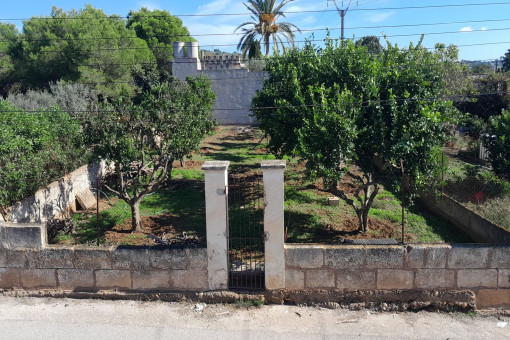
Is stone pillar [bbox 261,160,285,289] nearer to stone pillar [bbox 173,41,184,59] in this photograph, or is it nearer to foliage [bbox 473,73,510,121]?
foliage [bbox 473,73,510,121]

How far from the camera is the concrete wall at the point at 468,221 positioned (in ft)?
26.6

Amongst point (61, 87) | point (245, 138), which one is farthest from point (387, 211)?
point (61, 87)

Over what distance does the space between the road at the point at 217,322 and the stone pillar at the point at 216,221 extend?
514 millimetres

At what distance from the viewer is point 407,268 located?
588cm

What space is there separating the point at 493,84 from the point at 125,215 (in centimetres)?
2125

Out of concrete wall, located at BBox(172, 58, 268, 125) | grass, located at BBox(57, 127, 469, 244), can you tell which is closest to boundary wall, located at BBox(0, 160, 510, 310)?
grass, located at BBox(57, 127, 469, 244)

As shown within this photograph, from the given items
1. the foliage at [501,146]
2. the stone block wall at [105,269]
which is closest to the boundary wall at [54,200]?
the stone block wall at [105,269]

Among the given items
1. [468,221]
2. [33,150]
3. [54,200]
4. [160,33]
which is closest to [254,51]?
[160,33]

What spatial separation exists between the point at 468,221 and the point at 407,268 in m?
4.54

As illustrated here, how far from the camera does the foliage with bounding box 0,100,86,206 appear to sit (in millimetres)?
9062

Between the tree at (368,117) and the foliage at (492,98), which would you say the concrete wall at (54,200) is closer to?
the tree at (368,117)

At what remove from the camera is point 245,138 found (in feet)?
81.5

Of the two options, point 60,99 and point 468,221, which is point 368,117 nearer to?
point 468,221

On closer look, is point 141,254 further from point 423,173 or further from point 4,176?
point 423,173
